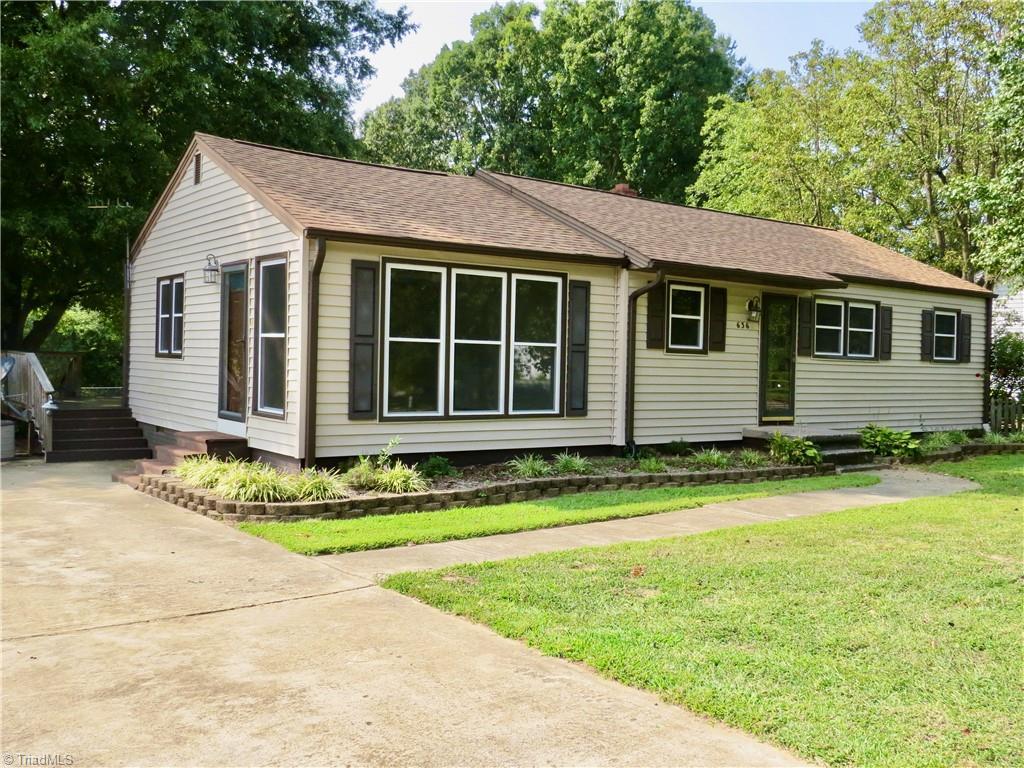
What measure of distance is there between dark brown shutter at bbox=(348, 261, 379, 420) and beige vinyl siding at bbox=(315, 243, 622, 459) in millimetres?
73

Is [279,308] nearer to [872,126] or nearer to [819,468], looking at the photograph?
[819,468]

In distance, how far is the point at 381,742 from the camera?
11.0ft

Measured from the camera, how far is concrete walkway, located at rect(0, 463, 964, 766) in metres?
3.30

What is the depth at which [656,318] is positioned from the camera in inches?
464

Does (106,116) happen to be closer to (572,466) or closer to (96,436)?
(96,436)

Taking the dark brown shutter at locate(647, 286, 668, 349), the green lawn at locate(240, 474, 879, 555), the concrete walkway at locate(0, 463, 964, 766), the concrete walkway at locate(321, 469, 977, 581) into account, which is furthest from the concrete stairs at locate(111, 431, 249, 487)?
the dark brown shutter at locate(647, 286, 668, 349)

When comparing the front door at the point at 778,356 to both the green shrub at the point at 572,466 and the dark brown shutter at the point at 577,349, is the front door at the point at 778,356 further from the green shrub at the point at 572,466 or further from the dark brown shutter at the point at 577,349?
the green shrub at the point at 572,466

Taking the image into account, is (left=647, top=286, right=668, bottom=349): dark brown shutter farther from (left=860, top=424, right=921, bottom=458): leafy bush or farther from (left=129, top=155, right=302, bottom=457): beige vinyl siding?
(left=129, top=155, right=302, bottom=457): beige vinyl siding

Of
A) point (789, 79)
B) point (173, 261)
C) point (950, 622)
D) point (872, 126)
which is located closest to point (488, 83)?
point (789, 79)

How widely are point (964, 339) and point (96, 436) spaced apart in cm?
1593

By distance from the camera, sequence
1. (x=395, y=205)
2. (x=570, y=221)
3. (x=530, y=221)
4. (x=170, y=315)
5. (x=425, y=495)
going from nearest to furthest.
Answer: (x=425, y=495) → (x=395, y=205) → (x=530, y=221) → (x=570, y=221) → (x=170, y=315)

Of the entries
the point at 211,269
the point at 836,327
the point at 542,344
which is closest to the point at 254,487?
the point at 542,344

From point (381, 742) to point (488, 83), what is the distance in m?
36.0

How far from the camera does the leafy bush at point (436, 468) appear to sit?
966 cm
